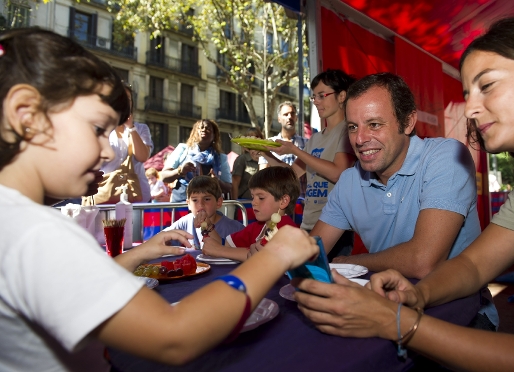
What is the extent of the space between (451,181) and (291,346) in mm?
1472

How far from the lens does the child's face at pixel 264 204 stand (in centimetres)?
336

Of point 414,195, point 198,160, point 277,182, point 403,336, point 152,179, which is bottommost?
point 403,336

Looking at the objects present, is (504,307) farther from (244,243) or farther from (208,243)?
(208,243)

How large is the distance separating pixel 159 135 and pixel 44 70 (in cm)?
3371

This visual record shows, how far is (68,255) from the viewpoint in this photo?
2.40 ft

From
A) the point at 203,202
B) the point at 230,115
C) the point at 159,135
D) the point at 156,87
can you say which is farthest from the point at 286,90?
the point at 203,202

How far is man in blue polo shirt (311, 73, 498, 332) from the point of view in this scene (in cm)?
194

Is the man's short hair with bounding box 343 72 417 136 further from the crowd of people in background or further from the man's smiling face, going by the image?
the crowd of people in background

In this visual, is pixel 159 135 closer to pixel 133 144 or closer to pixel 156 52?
pixel 156 52

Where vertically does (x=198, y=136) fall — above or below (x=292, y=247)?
above

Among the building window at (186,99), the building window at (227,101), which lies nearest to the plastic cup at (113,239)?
the building window at (186,99)

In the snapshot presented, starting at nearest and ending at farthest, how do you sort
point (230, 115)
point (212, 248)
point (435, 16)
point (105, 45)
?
1. point (212, 248)
2. point (435, 16)
3. point (105, 45)
4. point (230, 115)

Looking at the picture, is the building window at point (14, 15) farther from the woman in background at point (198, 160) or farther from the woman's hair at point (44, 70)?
the woman's hair at point (44, 70)

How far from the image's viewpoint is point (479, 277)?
1629 millimetres
